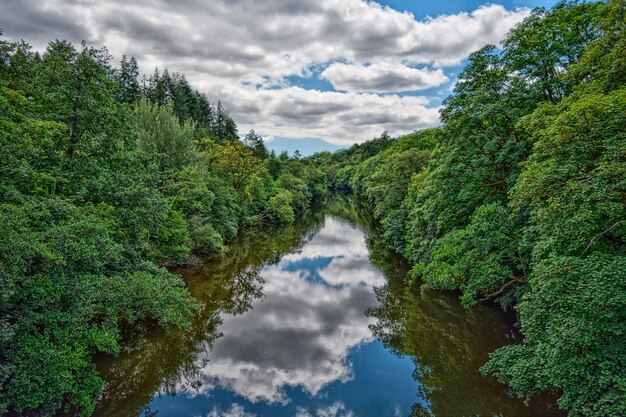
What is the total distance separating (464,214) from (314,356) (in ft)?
36.3

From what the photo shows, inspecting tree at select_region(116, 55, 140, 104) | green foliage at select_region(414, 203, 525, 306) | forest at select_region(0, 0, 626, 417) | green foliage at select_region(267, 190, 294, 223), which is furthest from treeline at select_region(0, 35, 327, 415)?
tree at select_region(116, 55, 140, 104)

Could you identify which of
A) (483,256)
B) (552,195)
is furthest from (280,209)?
(552,195)

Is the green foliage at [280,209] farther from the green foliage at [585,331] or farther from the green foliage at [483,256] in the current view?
the green foliage at [585,331]

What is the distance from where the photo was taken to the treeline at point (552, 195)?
7164 millimetres

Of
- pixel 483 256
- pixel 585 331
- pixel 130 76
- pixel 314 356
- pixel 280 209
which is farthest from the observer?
pixel 130 76

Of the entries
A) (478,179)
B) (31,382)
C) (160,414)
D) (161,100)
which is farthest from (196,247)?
(161,100)

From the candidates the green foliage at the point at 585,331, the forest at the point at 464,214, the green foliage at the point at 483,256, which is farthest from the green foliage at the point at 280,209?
the green foliage at the point at 585,331

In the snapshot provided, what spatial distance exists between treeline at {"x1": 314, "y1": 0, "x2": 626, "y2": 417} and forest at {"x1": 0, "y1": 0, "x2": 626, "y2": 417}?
0.18ft

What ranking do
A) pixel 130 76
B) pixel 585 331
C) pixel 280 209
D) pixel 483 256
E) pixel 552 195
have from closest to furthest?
pixel 585 331 < pixel 552 195 < pixel 483 256 < pixel 280 209 < pixel 130 76

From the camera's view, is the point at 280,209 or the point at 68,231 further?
the point at 280,209

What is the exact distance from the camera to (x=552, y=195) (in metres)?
8.91

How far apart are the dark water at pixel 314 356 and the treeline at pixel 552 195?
1995mm

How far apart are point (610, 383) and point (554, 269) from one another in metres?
2.49

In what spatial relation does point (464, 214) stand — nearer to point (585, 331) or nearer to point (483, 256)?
point (483, 256)
